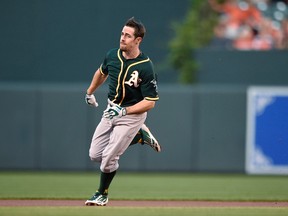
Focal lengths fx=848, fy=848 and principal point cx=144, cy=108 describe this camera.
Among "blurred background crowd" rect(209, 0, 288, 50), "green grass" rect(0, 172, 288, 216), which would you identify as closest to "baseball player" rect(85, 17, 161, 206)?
"green grass" rect(0, 172, 288, 216)

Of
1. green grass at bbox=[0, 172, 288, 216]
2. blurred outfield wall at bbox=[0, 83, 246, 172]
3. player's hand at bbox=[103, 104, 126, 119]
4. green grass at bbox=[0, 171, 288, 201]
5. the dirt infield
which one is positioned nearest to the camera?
green grass at bbox=[0, 172, 288, 216]

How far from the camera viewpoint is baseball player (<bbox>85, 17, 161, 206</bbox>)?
9234mm

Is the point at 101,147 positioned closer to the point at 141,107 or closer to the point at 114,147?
the point at 114,147

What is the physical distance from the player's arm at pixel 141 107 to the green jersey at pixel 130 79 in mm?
46

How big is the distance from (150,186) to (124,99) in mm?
3910

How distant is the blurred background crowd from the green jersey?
10.6m

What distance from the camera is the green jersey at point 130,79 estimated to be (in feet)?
30.3

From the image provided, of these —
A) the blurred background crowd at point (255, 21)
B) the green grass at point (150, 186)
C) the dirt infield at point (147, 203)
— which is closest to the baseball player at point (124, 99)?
the dirt infield at point (147, 203)

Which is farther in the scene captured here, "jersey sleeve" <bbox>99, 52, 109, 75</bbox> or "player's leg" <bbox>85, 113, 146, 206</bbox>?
"jersey sleeve" <bbox>99, 52, 109, 75</bbox>

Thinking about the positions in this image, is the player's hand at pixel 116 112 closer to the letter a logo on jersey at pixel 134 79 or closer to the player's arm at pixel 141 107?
the player's arm at pixel 141 107

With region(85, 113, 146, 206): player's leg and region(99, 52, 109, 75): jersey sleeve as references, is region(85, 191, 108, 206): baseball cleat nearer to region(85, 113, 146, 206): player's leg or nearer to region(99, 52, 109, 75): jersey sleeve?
region(85, 113, 146, 206): player's leg

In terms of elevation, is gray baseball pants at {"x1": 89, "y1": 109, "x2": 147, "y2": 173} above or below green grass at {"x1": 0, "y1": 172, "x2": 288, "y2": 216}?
above

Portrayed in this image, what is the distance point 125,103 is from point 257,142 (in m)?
6.84

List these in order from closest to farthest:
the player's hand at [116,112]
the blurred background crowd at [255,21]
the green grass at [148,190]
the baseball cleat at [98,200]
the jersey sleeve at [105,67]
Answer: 1. the green grass at [148,190]
2. the player's hand at [116,112]
3. the baseball cleat at [98,200]
4. the jersey sleeve at [105,67]
5. the blurred background crowd at [255,21]
